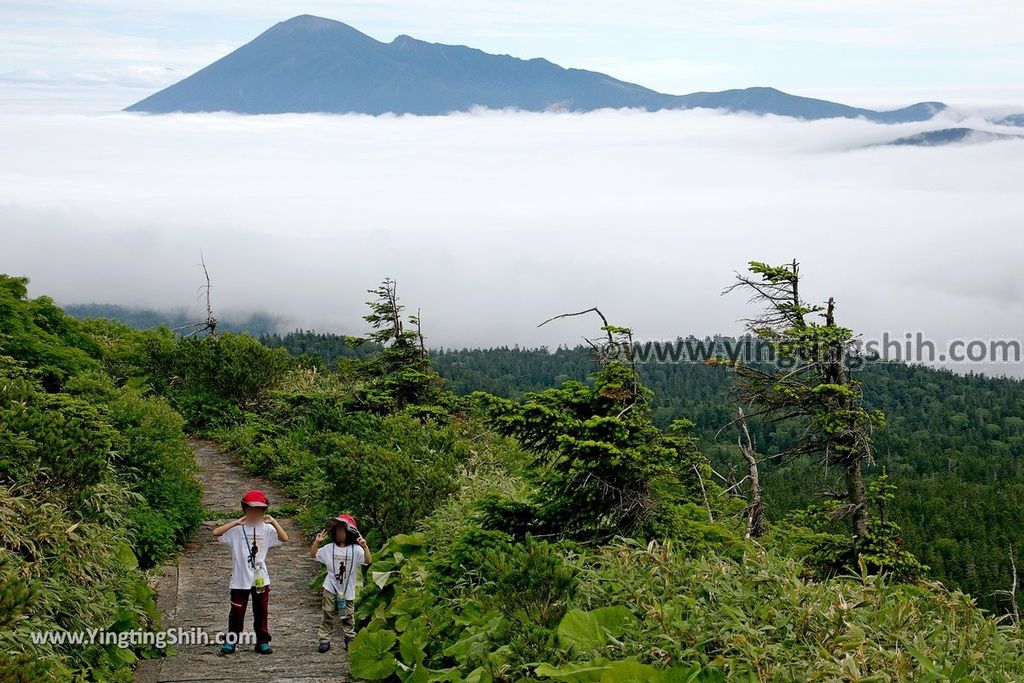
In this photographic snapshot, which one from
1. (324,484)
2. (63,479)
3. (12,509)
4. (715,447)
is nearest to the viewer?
(12,509)

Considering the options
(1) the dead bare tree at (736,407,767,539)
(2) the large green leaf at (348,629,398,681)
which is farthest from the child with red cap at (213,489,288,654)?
(1) the dead bare tree at (736,407,767,539)

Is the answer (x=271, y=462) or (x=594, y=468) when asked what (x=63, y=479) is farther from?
(x=271, y=462)

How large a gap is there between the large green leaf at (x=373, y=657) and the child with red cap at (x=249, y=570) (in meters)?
0.83

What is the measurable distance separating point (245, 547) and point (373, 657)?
134cm

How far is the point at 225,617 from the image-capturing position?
8.04 meters

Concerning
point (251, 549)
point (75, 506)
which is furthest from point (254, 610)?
point (75, 506)

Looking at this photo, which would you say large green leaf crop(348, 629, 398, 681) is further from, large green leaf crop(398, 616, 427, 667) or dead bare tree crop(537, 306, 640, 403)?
dead bare tree crop(537, 306, 640, 403)

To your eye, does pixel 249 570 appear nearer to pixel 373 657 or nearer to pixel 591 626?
pixel 373 657

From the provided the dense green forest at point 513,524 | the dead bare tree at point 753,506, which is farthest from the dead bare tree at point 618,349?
the dead bare tree at point 753,506

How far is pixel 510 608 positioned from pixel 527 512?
1.94 m

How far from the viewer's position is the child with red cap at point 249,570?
7289 mm

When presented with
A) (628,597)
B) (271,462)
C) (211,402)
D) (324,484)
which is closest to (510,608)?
(628,597)

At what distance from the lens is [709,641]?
541cm

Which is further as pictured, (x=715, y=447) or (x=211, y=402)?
(x=715, y=447)
